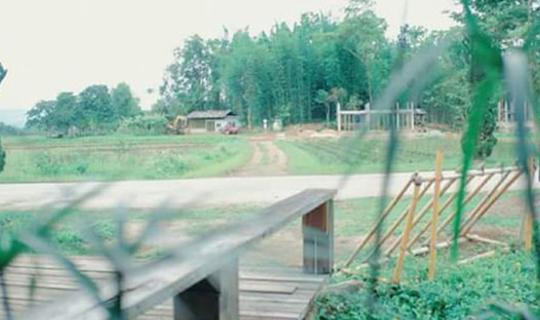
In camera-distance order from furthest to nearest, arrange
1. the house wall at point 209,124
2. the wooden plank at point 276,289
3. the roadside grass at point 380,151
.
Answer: the wooden plank at point 276,289
the house wall at point 209,124
the roadside grass at point 380,151

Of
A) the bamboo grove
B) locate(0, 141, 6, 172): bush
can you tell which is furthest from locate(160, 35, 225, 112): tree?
locate(0, 141, 6, 172): bush

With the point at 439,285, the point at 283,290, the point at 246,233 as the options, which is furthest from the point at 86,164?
the point at 439,285

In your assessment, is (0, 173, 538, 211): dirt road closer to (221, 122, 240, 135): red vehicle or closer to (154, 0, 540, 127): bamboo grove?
(154, 0, 540, 127): bamboo grove

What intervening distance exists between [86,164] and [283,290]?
111 centimetres

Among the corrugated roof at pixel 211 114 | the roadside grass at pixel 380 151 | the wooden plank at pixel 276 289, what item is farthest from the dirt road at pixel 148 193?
the wooden plank at pixel 276 289

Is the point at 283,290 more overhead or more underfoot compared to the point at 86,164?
more underfoot

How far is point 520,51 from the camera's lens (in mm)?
100

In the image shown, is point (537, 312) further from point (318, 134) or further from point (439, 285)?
point (439, 285)

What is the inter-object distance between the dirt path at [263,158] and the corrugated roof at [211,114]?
0.8 inches

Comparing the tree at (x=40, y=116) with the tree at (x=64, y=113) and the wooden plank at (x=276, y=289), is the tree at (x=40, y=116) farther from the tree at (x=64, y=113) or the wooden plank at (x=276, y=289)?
the wooden plank at (x=276, y=289)

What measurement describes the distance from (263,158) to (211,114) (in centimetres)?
3

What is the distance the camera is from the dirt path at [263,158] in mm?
202

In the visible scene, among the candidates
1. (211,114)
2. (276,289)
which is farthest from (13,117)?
(276,289)

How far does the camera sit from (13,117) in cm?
15
